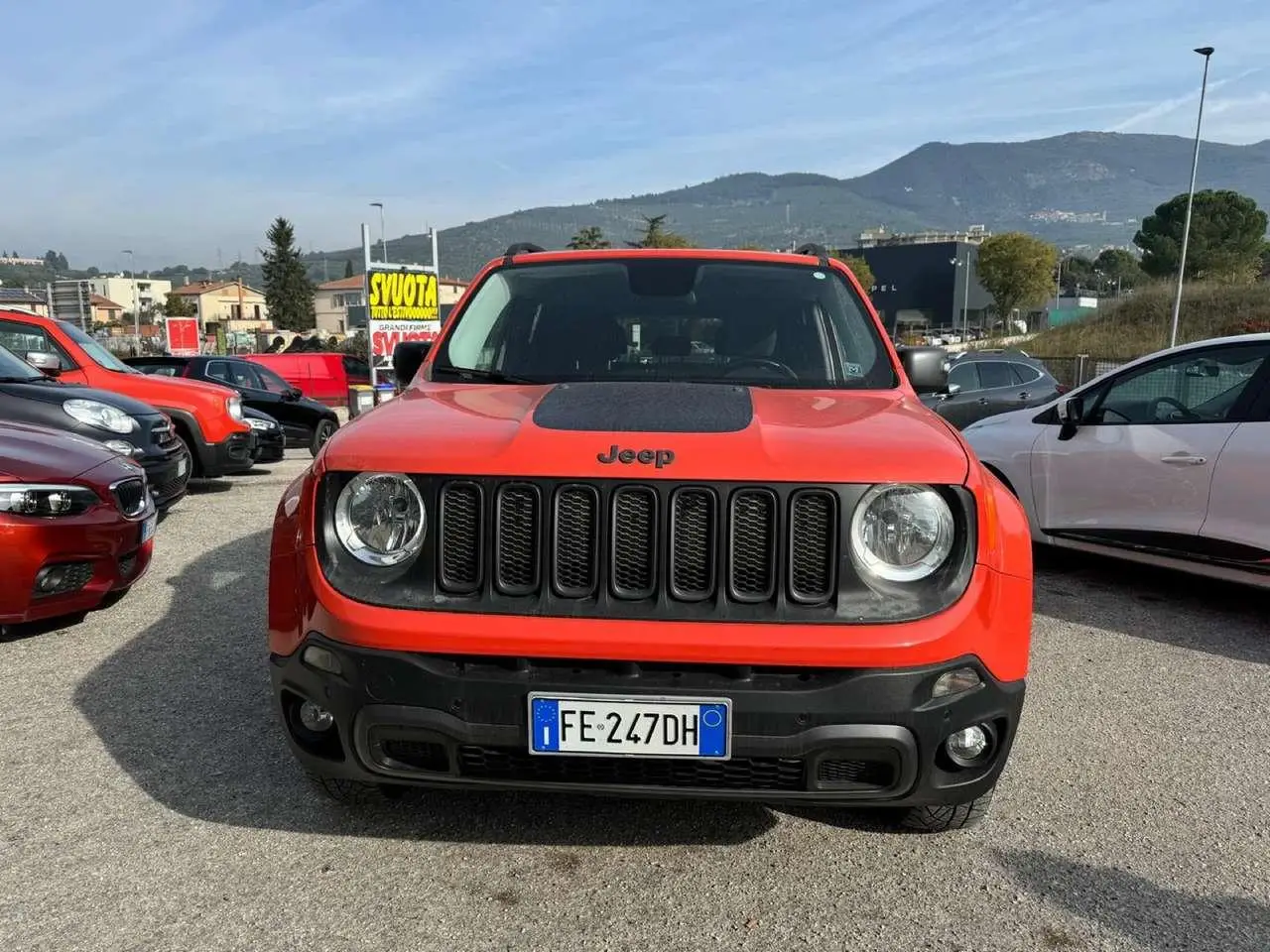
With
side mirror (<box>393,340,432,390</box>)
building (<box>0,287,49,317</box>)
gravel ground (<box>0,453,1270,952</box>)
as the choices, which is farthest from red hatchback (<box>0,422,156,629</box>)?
building (<box>0,287,49,317</box>)

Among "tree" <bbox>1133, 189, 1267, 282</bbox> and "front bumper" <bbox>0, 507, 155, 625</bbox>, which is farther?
"tree" <bbox>1133, 189, 1267, 282</bbox>

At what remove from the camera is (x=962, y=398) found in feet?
44.8

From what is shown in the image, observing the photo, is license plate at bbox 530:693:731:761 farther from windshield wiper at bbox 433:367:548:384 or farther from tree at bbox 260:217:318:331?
tree at bbox 260:217:318:331

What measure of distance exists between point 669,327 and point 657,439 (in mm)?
1282

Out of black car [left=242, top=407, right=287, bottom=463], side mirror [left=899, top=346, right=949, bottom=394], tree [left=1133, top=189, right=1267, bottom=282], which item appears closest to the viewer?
side mirror [left=899, top=346, right=949, bottom=394]

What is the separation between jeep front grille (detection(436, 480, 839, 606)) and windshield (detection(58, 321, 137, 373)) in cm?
820

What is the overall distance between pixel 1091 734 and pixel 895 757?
1.84m

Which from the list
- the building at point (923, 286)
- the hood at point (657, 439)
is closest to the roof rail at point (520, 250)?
→ the hood at point (657, 439)

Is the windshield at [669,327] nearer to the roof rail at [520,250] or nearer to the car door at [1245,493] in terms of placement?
the roof rail at [520,250]

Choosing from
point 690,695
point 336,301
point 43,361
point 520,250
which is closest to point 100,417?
point 43,361

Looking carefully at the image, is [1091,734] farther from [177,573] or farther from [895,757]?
[177,573]

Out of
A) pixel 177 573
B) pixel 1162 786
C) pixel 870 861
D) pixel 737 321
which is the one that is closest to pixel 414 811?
pixel 870 861

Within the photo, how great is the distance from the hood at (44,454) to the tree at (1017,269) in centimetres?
8235

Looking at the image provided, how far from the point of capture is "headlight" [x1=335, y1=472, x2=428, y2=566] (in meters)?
2.47
